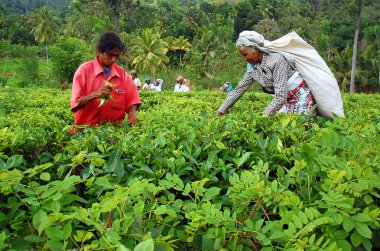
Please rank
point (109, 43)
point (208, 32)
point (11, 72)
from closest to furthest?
point (109, 43), point (11, 72), point (208, 32)

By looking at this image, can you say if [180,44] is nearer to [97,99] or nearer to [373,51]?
[373,51]

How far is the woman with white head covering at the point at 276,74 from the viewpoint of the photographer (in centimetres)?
314

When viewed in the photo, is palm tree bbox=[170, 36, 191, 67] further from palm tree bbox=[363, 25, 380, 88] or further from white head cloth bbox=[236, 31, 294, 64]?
white head cloth bbox=[236, 31, 294, 64]

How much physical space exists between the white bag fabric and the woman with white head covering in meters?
0.06

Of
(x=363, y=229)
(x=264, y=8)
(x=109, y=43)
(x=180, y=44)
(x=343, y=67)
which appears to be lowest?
(x=343, y=67)

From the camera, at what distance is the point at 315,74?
3.22 metres

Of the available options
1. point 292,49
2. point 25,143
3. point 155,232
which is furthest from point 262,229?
point 292,49

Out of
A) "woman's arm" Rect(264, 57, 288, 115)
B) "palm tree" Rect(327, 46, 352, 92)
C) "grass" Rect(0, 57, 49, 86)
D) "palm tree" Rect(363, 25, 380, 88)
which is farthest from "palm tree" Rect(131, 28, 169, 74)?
"woman's arm" Rect(264, 57, 288, 115)

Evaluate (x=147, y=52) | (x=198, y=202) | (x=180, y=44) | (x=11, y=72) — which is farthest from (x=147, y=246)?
(x=180, y=44)

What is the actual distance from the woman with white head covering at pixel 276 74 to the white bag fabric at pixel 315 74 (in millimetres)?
55

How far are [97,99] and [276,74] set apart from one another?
1528 mm

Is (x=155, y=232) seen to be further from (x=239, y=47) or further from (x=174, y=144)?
(x=239, y=47)

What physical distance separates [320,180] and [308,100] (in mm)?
1990

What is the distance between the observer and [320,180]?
4.57 ft
